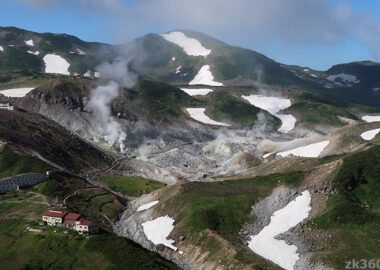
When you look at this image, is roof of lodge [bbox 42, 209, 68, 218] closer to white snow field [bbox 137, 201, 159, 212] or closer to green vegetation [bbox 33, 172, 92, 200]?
green vegetation [bbox 33, 172, 92, 200]

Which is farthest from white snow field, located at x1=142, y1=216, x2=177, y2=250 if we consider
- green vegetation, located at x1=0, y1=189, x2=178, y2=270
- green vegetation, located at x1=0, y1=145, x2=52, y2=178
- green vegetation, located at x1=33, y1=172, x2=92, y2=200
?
green vegetation, located at x1=0, y1=145, x2=52, y2=178

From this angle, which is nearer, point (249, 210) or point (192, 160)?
point (249, 210)

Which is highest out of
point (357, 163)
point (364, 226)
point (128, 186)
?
point (357, 163)

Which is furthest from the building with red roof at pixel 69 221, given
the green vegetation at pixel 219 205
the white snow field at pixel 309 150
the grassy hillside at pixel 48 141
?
the white snow field at pixel 309 150

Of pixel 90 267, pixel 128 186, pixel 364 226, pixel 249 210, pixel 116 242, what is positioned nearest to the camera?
pixel 90 267

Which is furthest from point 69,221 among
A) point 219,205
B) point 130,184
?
point 130,184

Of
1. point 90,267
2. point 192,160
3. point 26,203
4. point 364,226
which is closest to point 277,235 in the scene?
point 364,226

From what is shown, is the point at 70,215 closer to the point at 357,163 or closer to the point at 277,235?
the point at 277,235
